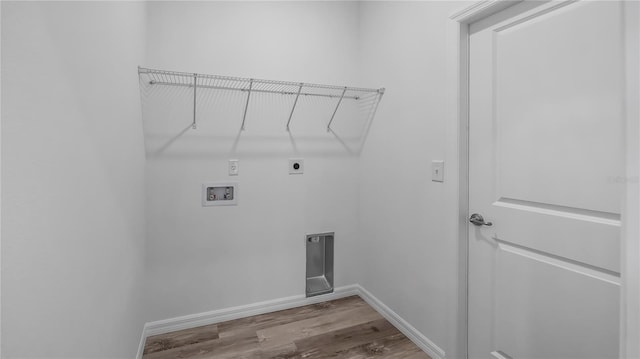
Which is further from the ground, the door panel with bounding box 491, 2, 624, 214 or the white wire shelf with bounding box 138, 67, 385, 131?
the white wire shelf with bounding box 138, 67, 385, 131

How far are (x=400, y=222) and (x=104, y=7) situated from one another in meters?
1.90

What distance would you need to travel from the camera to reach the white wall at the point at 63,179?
49 centimetres

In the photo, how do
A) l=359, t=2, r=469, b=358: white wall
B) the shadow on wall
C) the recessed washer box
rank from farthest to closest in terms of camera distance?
1. the recessed washer box
2. the shadow on wall
3. l=359, t=2, r=469, b=358: white wall

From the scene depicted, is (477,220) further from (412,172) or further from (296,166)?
(296,166)

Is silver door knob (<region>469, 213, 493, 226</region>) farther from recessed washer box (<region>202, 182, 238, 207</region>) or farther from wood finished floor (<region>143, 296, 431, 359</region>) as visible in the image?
recessed washer box (<region>202, 182, 238, 207</region>)

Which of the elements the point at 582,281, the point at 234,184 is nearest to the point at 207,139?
the point at 234,184

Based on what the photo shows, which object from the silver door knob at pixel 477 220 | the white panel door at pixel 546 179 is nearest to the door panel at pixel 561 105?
the white panel door at pixel 546 179

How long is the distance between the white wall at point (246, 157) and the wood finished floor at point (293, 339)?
173 mm

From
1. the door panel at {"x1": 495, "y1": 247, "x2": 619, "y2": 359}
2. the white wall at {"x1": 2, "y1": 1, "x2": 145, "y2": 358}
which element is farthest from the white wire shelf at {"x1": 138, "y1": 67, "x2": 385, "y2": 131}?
the door panel at {"x1": 495, "y1": 247, "x2": 619, "y2": 359}

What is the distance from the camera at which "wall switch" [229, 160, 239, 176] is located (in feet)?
6.79

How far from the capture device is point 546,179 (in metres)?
1.24

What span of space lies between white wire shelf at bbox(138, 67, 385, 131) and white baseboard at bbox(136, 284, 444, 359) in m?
1.35

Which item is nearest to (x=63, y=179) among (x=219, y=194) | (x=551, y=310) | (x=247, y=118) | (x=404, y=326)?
(x=219, y=194)

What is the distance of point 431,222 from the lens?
1.74m
